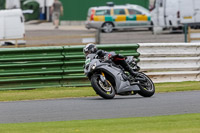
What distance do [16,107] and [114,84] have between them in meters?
1.97

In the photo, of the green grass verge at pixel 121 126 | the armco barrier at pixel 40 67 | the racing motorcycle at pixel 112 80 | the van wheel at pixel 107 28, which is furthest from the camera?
the van wheel at pixel 107 28

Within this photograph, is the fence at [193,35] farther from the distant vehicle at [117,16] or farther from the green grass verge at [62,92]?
the distant vehicle at [117,16]

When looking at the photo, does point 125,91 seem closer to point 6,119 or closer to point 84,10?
point 6,119

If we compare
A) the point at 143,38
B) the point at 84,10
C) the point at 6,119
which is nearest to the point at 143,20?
the point at 84,10

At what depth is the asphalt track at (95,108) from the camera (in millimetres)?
9906

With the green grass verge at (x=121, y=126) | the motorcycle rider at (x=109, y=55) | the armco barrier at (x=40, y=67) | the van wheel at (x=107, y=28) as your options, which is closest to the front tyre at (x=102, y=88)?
the motorcycle rider at (x=109, y=55)

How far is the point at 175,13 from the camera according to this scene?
3212 centimetres

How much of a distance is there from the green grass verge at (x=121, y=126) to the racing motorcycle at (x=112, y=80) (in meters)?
2.72

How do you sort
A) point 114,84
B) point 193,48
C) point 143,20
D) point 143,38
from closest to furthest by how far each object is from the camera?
point 114,84 → point 193,48 → point 143,38 → point 143,20

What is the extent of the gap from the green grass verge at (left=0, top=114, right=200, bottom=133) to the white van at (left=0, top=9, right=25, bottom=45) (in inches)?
640

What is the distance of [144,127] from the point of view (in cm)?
851

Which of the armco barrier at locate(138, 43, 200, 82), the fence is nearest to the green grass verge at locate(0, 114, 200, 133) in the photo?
the armco barrier at locate(138, 43, 200, 82)

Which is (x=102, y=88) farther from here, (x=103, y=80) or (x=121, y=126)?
(x=121, y=126)

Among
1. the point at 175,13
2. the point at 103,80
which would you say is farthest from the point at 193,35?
the point at 175,13
